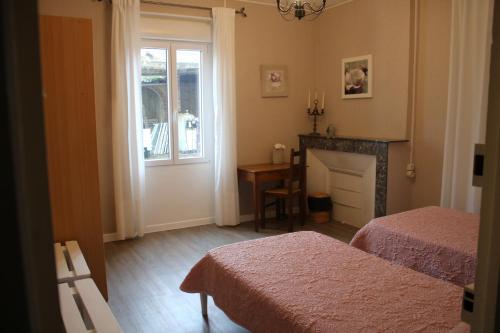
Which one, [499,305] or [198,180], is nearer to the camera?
[499,305]

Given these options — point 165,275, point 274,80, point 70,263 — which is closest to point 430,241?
point 165,275

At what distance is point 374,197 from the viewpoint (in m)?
4.54

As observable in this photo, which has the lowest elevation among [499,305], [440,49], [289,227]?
[289,227]

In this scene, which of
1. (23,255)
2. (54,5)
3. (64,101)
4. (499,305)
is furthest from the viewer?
(54,5)

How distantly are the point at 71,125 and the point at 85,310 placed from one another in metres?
1.14

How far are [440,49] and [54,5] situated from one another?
3768 millimetres

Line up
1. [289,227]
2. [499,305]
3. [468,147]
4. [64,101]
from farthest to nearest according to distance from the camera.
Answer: [289,227], [468,147], [64,101], [499,305]

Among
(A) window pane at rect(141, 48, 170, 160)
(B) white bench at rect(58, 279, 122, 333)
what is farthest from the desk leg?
(B) white bench at rect(58, 279, 122, 333)

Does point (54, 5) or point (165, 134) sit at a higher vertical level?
point (54, 5)

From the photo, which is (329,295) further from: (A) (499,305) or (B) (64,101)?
(B) (64,101)

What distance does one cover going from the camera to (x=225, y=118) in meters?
4.86

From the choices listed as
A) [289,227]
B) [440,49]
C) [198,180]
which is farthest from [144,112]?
[440,49]

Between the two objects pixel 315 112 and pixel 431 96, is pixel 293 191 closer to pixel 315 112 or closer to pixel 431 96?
pixel 315 112

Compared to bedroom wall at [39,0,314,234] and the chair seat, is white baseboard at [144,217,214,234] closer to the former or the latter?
bedroom wall at [39,0,314,234]
